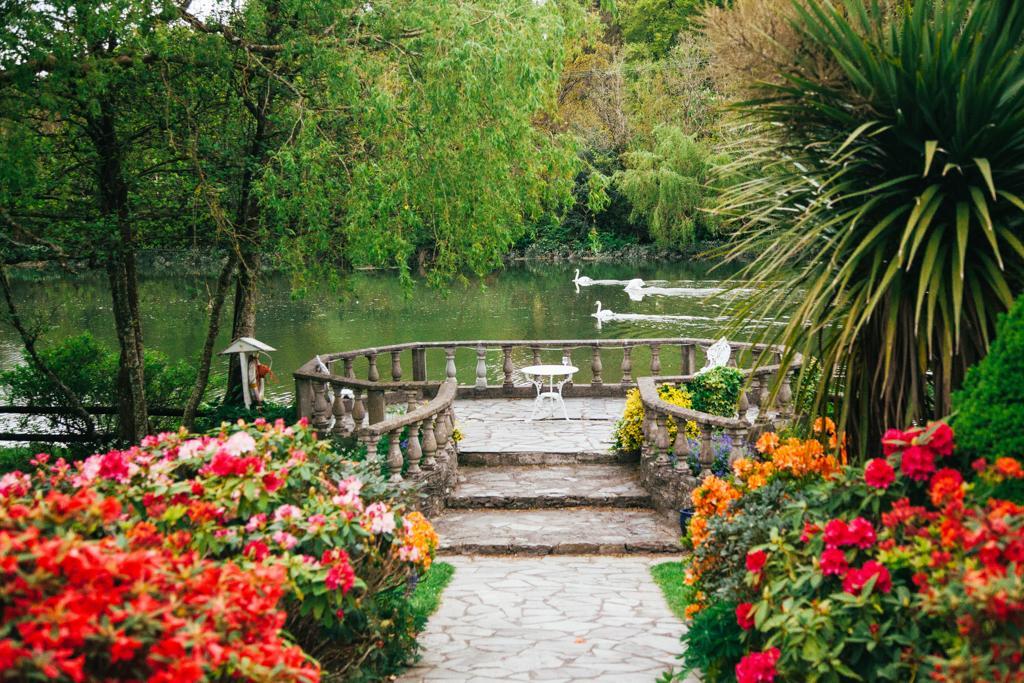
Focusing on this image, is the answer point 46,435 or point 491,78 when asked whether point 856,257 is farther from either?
point 46,435

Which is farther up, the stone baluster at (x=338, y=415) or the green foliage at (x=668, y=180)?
the green foliage at (x=668, y=180)

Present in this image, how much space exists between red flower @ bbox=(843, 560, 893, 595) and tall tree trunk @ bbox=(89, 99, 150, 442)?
35.5ft

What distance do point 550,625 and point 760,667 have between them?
2937mm

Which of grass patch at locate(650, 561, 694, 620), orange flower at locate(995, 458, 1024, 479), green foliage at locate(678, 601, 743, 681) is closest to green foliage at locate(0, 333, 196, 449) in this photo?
grass patch at locate(650, 561, 694, 620)

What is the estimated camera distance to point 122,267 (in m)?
13.4

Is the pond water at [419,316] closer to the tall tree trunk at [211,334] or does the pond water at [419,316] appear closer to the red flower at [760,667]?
the tall tree trunk at [211,334]

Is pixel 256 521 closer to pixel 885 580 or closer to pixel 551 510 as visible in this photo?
pixel 885 580

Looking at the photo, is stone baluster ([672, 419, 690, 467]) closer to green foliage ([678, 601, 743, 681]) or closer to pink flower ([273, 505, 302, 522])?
green foliage ([678, 601, 743, 681])

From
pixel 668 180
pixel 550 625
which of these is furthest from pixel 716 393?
pixel 668 180

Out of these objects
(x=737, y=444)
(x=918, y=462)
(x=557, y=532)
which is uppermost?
(x=918, y=462)

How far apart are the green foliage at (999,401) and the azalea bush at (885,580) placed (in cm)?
11

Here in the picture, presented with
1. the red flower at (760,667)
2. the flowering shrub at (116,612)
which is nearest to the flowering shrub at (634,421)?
the red flower at (760,667)

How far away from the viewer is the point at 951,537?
3586 millimetres

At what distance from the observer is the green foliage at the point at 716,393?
1220cm
